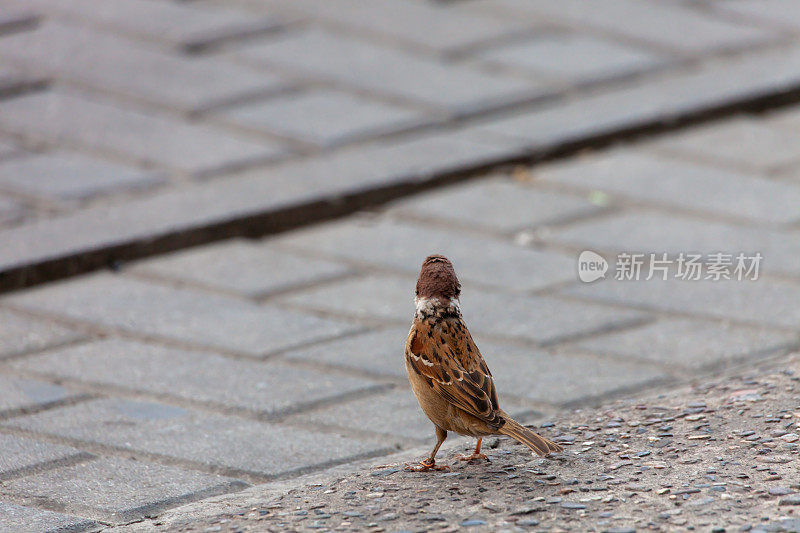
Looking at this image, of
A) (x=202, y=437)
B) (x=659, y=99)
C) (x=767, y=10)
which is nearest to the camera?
(x=202, y=437)

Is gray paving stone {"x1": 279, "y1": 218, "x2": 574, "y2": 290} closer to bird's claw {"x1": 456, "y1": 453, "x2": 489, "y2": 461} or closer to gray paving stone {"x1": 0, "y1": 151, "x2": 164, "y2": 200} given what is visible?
gray paving stone {"x1": 0, "y1": 151, "x2": 164, "y2": 200}

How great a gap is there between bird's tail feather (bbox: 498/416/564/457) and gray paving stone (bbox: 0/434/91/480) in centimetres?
134

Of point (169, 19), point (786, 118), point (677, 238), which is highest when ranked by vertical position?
point (169, 19)

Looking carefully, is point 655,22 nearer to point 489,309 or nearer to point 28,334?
point 489,309

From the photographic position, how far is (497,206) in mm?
6496

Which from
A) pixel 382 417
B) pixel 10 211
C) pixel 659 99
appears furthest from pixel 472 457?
pixel 659 99

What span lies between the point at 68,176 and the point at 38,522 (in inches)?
122

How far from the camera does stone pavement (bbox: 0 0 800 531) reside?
4496 mm

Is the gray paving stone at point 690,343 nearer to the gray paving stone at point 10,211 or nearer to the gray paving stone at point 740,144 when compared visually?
the gray paving stone at point 740,144

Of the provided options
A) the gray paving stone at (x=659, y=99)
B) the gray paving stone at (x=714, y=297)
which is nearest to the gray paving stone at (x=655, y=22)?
the gray paving stone at (x=659, y=99)


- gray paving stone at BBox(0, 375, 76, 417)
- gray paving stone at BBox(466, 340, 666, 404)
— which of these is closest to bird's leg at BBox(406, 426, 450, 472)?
gray paving stone at BBox(466, 340, 666, 404)

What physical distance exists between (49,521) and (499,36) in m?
5.38

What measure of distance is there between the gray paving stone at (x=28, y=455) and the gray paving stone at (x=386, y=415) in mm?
762

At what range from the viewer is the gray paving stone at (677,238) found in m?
5.87
